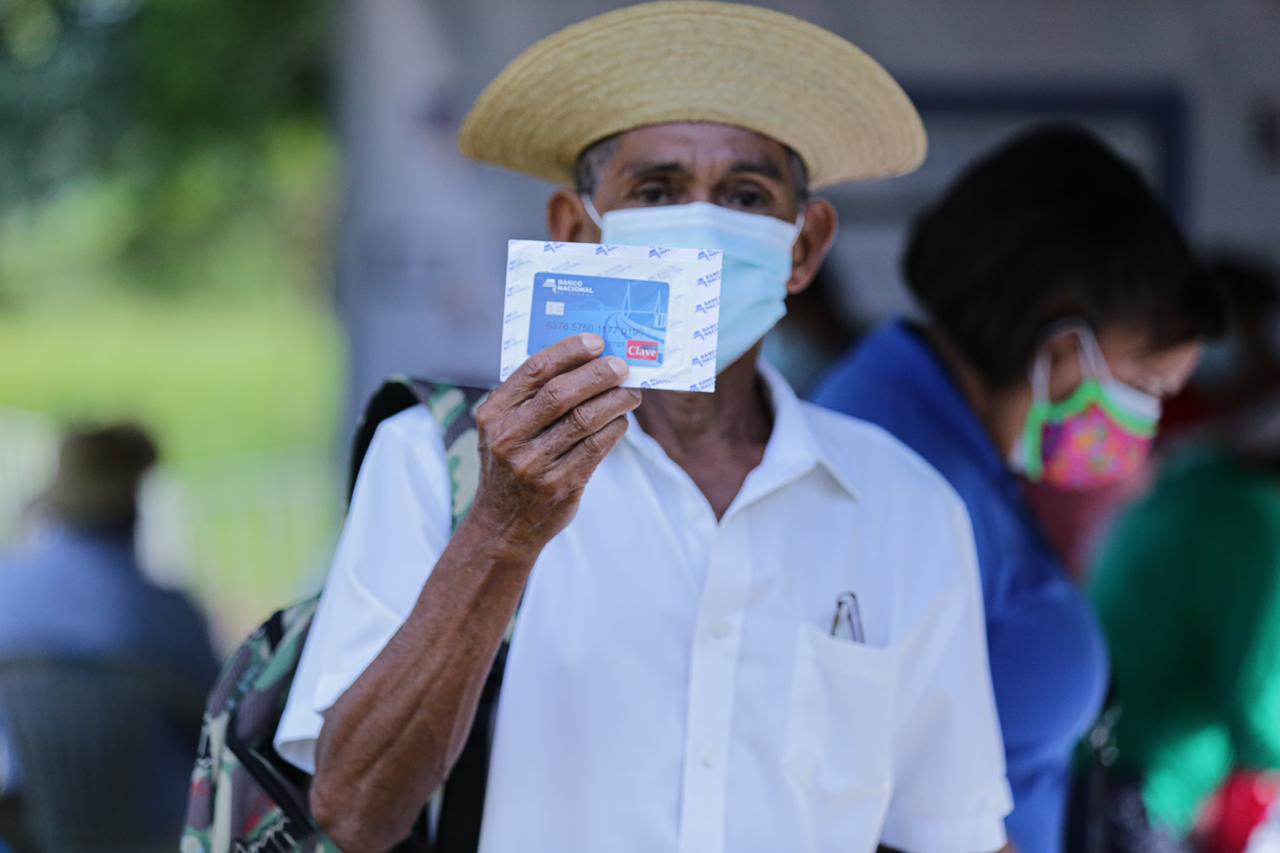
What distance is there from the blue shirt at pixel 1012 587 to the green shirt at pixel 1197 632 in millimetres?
639

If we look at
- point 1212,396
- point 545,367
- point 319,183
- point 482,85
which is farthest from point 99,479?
point 319,183

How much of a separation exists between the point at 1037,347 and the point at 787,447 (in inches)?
33.5

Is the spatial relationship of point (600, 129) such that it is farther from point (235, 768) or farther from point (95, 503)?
point (95, 503)

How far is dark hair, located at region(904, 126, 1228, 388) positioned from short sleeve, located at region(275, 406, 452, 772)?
4.01ft

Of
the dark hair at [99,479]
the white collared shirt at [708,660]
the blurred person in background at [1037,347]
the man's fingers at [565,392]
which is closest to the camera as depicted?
the man's fingers at [565,392]

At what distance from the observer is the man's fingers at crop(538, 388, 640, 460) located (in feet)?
4.91

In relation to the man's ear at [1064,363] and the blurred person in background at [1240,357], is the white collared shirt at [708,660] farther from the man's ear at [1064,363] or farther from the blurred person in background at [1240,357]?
the blurred person in background at [1240,357]

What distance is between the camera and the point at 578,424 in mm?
1498

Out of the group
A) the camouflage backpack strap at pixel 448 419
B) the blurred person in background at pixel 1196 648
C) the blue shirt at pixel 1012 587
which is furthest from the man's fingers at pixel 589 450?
the blurred person in background at pixel 1196 648

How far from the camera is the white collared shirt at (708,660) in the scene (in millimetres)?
1736

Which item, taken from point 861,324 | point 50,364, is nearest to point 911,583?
point 861,324

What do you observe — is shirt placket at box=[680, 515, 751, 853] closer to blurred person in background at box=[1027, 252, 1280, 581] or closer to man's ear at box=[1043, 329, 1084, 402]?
man's ear at box=[1043, 329, 1084, 402]

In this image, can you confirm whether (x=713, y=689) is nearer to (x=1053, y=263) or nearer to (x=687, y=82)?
(x=687, y=82)

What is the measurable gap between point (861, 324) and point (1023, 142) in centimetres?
202
